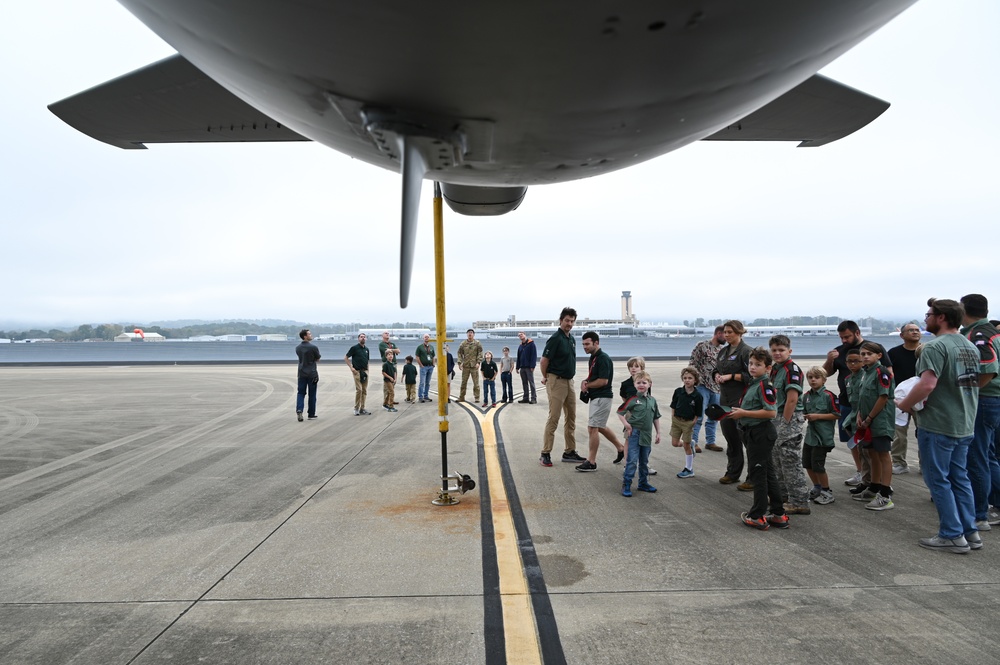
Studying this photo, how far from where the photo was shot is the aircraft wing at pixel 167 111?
130 inches

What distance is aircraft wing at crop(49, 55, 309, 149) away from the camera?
331 cm

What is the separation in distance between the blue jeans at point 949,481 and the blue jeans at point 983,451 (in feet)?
1.31

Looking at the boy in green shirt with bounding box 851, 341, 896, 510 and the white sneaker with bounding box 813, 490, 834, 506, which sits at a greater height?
the boy in green shirt with bounding box 851, 341, 896, 510

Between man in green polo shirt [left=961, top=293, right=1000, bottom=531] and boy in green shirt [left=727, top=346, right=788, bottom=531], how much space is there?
1385 mm

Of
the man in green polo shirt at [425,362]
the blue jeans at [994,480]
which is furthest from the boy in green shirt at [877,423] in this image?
the man in green polo shirt at [425,362]

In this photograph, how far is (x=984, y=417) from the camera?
12.9 feet

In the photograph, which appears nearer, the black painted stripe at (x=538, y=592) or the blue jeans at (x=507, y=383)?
the black painted stripe at (x=538, y=592)

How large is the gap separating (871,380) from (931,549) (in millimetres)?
1474

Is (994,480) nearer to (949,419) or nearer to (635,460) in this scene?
(949,419)

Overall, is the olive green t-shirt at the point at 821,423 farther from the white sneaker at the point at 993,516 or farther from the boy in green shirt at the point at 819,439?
the white sneaker at the point at 993,516

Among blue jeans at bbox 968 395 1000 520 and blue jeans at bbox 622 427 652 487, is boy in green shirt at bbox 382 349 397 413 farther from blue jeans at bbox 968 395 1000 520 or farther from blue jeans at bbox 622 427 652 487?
blue jeans at bbox 968 395 1000 520

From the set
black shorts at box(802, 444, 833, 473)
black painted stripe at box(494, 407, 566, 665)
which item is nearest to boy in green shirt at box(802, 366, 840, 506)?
black shorts at box(802, 444, 833, 473)

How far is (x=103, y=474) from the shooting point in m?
6.08

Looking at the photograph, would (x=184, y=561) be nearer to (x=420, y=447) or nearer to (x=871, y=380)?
(x=420, y=447)
